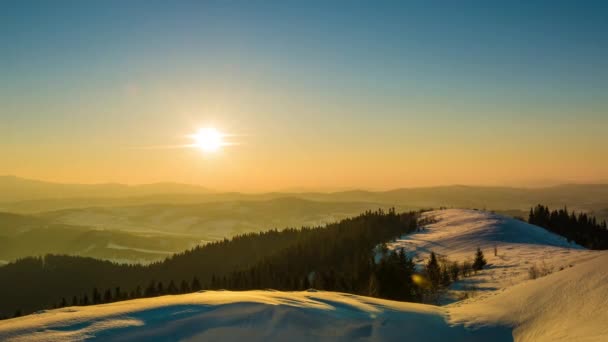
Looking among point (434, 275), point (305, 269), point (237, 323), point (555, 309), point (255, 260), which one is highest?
point (237, 323)

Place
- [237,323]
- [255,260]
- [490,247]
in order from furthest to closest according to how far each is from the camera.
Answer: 1. [255,260]
2. [490,247]
3. [237,323]

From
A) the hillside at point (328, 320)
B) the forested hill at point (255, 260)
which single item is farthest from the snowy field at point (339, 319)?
the forested hill at point (255, 260)

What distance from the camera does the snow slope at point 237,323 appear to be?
11328mm

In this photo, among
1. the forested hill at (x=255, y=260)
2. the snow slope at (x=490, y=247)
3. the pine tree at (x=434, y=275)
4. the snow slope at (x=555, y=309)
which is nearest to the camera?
the snow slope at (x=555, y=309)

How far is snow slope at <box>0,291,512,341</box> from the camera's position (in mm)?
11328

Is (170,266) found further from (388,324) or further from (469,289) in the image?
(388,324)

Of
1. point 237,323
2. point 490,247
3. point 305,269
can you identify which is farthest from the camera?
point 305,269

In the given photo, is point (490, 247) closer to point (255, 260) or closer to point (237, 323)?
point (237, 323)

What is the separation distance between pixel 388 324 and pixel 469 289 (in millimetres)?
35112

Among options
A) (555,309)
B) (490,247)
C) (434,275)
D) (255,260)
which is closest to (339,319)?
(555,309)

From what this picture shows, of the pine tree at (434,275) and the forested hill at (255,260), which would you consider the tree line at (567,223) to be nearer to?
the forested hill at (255,260)

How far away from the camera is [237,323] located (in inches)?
474

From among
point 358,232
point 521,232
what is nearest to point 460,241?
point 521,232

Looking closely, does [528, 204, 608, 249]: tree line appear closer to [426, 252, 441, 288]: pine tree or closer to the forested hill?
the forested hill
